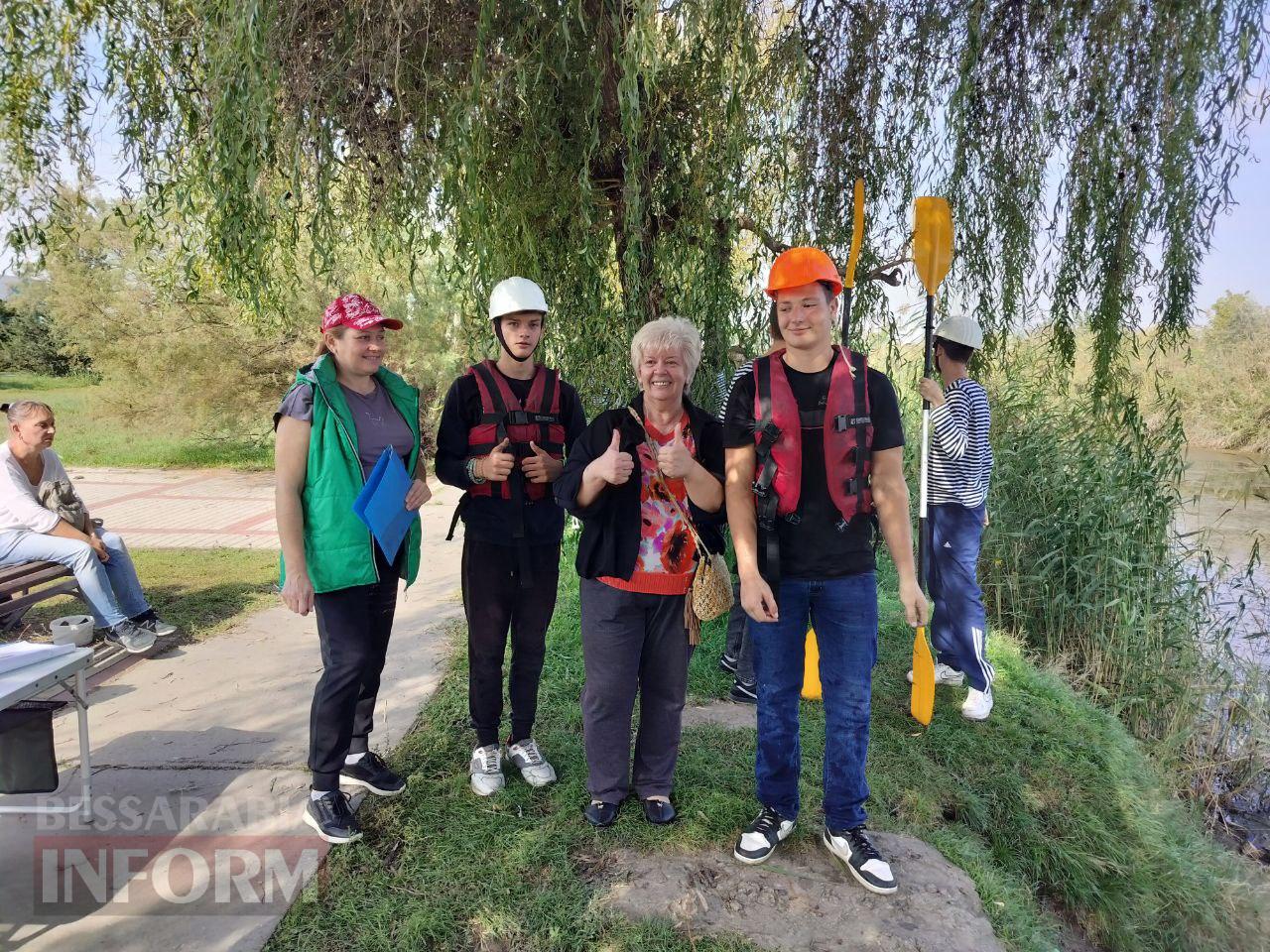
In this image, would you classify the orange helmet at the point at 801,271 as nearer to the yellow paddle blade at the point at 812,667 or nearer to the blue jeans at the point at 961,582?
the yellow paddle blade at the point at 812,667

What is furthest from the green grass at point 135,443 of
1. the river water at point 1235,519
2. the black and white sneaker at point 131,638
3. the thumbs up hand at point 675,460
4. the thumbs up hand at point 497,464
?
the river water at point 1235,519

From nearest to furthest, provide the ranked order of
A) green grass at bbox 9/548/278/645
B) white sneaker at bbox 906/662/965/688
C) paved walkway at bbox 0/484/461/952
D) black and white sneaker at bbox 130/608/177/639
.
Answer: paved walkway at bbox 0/484/461/952
white sneaker at bbox 906/662/965/688
black and white sneaker at bbox 130/608/177/639
green grass at bbox 9/548/278/645

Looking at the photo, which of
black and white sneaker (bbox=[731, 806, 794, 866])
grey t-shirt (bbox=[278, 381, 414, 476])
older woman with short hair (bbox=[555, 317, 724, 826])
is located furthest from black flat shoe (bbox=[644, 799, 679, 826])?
grey t-shirt (bbox=[278, 381, 414, 476])

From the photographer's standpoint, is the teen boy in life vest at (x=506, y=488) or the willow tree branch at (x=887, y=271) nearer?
the teen boy in life vest at (x=506, y=488)

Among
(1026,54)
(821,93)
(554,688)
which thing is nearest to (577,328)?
(821,93)

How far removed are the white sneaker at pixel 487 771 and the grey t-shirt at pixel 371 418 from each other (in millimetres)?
1212

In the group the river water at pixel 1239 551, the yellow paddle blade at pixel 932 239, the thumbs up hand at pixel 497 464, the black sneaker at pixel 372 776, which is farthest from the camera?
the river water at pixel 1239 551

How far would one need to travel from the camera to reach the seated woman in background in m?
4.39

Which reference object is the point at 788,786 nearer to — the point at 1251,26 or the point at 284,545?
the point at 284,545

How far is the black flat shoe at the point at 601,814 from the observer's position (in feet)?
9.34

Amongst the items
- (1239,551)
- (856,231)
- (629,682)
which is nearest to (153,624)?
(629,682)

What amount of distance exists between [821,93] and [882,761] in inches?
125

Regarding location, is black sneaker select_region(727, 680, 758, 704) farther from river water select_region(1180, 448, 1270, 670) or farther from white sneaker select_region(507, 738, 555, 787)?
river water select_region(1180, 448, 1270, 670)

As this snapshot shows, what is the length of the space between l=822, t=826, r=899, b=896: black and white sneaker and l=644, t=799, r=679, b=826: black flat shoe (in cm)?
56
